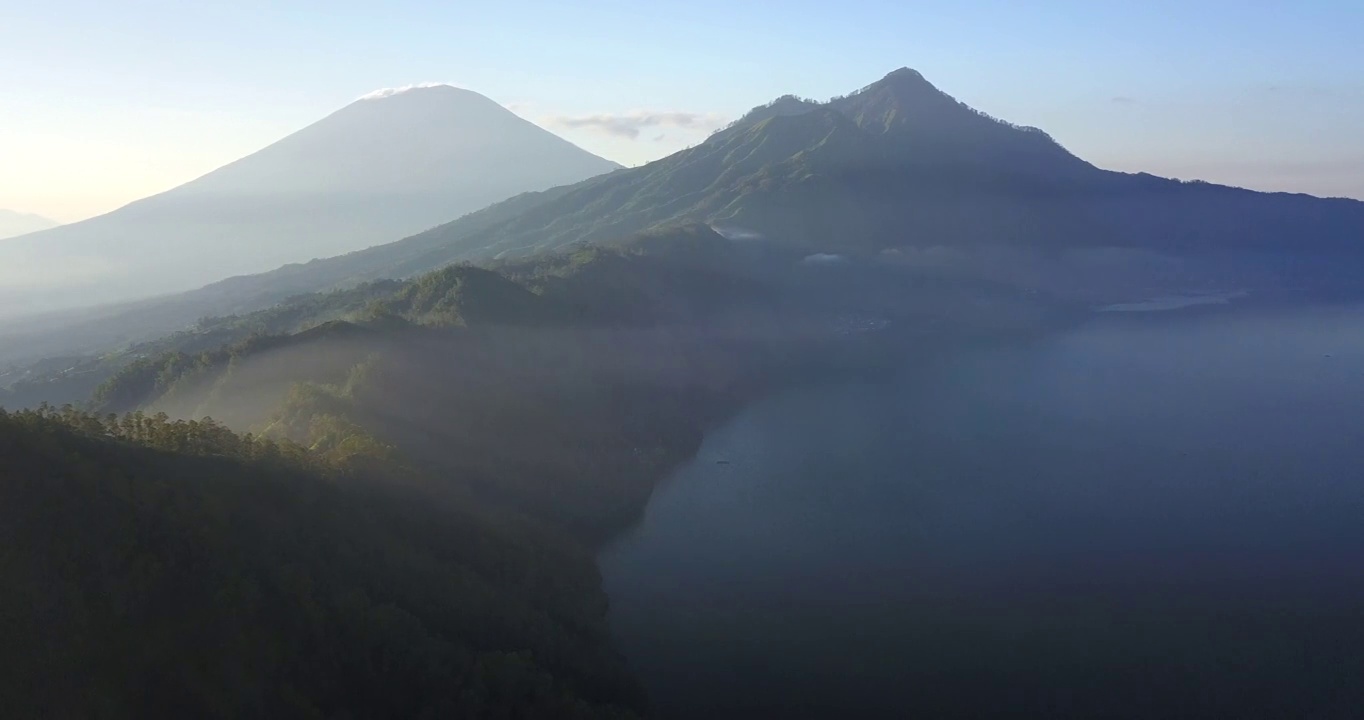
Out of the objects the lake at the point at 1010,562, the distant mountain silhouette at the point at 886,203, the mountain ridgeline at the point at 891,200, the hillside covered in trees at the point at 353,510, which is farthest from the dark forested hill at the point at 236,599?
the mountain ridgeline at the point at 891,200

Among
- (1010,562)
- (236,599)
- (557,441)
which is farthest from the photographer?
(557,441)

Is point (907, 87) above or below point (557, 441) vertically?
above

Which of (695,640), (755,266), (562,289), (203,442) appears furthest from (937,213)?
(203,442)

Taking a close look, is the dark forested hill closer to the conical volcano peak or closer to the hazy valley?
the hazy valley

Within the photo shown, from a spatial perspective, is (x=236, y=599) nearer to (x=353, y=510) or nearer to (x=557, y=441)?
(x=353, y=510)

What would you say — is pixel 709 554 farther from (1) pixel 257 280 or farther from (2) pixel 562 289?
(1) pixel 257 280

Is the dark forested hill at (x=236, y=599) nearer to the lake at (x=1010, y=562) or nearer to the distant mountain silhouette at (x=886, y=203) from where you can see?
the lake at (x=1010, y=562)

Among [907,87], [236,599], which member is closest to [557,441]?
[236,599]

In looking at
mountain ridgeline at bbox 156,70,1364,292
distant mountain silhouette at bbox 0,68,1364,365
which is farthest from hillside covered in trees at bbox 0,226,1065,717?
mountain ridgeline at bbox 156,70,1364,292
